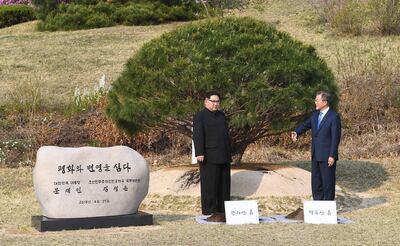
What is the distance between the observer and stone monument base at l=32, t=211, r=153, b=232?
10.7 m

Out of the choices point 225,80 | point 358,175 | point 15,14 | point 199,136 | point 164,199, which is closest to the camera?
point 199,136

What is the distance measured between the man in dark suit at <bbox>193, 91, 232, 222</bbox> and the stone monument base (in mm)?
986

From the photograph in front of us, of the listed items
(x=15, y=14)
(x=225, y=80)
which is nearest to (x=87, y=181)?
(x=225, y=80)

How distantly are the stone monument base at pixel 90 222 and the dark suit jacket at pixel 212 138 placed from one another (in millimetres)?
1125

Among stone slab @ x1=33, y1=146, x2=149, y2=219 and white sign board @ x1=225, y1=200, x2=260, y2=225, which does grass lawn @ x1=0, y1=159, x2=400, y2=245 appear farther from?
stone slab @ x1=33, y1=146, x2=149, y2=219

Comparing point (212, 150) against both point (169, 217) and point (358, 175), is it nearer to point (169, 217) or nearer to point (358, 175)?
point (169, 217)

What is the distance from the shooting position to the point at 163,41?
44.1 ft

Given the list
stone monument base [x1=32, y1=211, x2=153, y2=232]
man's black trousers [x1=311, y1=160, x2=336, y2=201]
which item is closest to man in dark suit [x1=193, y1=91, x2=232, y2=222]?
stone monument base [x1=32, y1=211, x2=153, y2=232]

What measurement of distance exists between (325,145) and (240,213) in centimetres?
153

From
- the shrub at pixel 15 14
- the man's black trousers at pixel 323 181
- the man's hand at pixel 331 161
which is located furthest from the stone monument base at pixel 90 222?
the shrub at pixel 15 14

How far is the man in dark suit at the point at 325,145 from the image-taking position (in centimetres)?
1175

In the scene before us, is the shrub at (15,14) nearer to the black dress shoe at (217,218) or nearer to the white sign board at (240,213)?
the black dress shoe at (217,218)

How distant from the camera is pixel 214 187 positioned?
11.8 meters

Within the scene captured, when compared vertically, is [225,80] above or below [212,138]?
above
